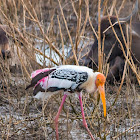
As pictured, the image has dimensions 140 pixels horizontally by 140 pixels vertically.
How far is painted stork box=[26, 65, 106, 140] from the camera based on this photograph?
3840 millimetres

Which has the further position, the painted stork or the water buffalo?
the water buffalo

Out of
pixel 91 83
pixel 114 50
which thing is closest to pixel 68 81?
pixel 91 83

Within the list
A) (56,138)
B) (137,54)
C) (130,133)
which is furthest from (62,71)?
(137,54)

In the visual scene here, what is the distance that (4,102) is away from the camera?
531 centimetres

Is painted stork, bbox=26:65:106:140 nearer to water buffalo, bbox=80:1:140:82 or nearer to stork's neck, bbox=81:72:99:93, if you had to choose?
stork's neck, bbox=81:72:99:93

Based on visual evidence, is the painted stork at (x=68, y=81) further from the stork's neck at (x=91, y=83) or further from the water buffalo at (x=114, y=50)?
the water buffalo at (x=114, y=50)

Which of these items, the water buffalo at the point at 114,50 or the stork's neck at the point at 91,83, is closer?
the stork's neck at the point at 91,83

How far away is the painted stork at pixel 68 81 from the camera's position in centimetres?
384

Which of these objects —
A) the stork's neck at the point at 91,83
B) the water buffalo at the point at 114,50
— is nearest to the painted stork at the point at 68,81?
the stork's neck at the point at 91,83

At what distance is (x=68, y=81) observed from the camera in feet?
12.7

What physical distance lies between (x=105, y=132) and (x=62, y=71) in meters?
0.77

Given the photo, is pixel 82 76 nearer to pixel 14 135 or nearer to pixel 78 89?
pixel 78 89

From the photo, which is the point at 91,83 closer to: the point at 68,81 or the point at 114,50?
the point at 68,81

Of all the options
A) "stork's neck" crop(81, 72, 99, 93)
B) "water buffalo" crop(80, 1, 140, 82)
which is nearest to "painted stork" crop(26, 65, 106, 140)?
"stork's neck" crop(81, 72, 99, 93)
